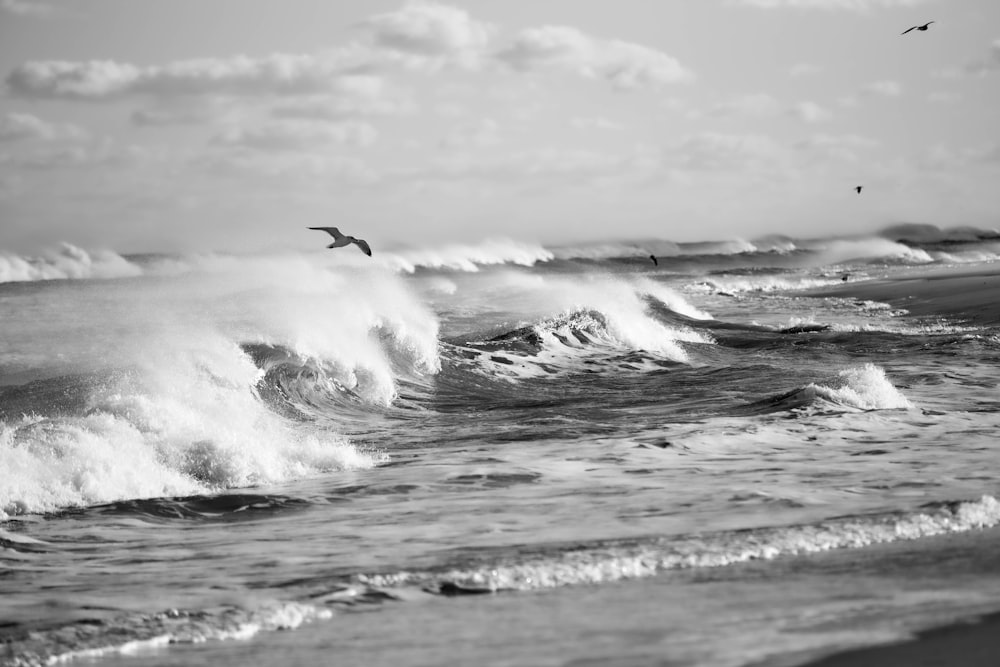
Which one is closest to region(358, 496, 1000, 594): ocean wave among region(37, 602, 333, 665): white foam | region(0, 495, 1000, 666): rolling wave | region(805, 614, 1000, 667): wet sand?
region(0, 495, 1000, 666): rolling wave

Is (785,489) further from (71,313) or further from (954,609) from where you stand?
(71,313)

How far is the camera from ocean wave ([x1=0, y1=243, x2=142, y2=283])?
79.1 metres

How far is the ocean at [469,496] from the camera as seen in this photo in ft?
22.9

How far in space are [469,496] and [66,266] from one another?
252ft

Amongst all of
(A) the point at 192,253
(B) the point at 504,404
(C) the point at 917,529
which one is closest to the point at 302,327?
(B) the point at 504,404

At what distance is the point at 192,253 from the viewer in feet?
289

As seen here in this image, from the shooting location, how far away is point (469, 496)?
10828 mm

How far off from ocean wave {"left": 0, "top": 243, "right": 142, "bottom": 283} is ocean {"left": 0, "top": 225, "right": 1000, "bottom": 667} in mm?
58463

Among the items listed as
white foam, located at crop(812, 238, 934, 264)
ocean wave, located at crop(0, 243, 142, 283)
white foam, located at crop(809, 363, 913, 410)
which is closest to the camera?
white foam, located at crop(809, 363, 913, 410)

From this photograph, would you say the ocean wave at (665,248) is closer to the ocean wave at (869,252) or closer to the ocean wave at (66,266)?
the ocean wave at (869,252)

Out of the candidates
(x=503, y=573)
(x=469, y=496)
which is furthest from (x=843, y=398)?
(x=503, y=573)

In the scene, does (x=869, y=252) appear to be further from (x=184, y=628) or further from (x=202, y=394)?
(x=184, y=628)

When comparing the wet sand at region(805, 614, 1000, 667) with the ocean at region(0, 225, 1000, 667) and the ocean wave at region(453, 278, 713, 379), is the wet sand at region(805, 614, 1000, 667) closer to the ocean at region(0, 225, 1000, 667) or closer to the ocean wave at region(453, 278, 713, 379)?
the ocean at region(0, 225, 1000, 667)

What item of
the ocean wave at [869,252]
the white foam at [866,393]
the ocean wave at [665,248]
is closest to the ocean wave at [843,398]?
the white foam at [866,393]
